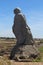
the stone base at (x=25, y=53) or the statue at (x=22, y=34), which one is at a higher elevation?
the statue at (x=22, y=34)

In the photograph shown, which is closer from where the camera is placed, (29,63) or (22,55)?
(29,63)

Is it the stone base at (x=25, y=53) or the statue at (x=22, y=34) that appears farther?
the statue at (x=22, y=34)

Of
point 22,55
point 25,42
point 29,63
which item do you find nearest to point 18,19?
point 25,42

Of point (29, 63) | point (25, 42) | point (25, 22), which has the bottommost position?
point (29, 63)

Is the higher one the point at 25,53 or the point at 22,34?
the point at 22,34

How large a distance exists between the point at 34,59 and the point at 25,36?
2.99m

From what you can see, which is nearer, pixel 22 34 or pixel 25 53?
pixel 25 53

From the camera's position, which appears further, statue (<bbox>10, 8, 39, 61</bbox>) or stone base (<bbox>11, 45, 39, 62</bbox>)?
statue (<bbox>10, 8, 39, 61</bbox>)

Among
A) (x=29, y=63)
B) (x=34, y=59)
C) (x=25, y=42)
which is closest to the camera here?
(x=29, y=63)

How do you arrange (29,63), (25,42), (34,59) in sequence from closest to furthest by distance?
(29,63) < (34,59) < (25,42)

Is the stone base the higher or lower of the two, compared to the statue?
lower

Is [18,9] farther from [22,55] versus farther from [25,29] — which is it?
[22,55]

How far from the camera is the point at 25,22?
23922 millimetres

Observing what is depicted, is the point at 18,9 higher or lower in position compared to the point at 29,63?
higher
